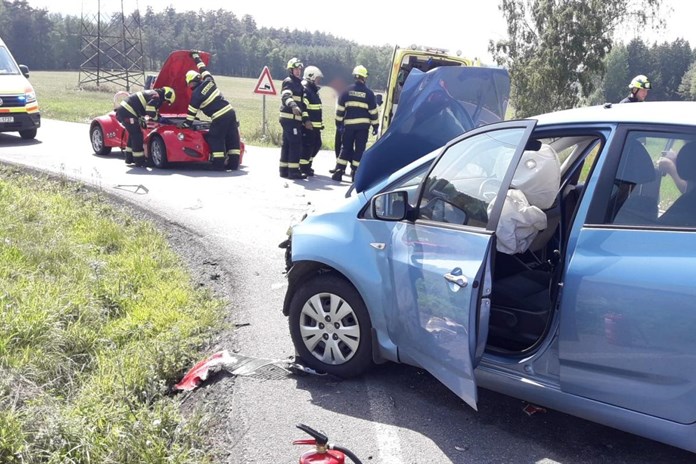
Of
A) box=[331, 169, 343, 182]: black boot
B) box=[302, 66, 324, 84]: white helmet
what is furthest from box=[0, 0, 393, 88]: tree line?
box=[331, 169, 343, 182]: black boot

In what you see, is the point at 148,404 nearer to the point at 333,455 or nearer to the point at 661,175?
the point at 333,455

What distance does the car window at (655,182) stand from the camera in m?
3.37

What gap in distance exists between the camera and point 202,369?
471cm

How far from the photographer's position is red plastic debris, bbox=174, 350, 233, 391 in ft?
15.1

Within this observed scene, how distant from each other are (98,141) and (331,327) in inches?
457

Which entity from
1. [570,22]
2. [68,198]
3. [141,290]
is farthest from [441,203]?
[570,22]

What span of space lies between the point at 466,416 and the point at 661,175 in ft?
5.74

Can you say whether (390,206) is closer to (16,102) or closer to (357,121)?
(357,121)

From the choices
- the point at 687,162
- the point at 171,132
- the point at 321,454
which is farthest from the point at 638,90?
the point at 171,132

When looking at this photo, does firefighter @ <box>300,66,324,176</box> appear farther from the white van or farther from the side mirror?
the side mirror

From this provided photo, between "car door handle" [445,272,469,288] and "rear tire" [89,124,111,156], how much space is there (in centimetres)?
1232

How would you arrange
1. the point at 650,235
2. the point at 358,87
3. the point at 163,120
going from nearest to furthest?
the point at 650,235, the point at 358,87, the point at 163,120

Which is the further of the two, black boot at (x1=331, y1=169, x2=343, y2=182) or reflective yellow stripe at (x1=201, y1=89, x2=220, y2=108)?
black boot at (x1=331, y1=169, x2=343, y2=182)

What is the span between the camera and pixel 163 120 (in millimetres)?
13758
